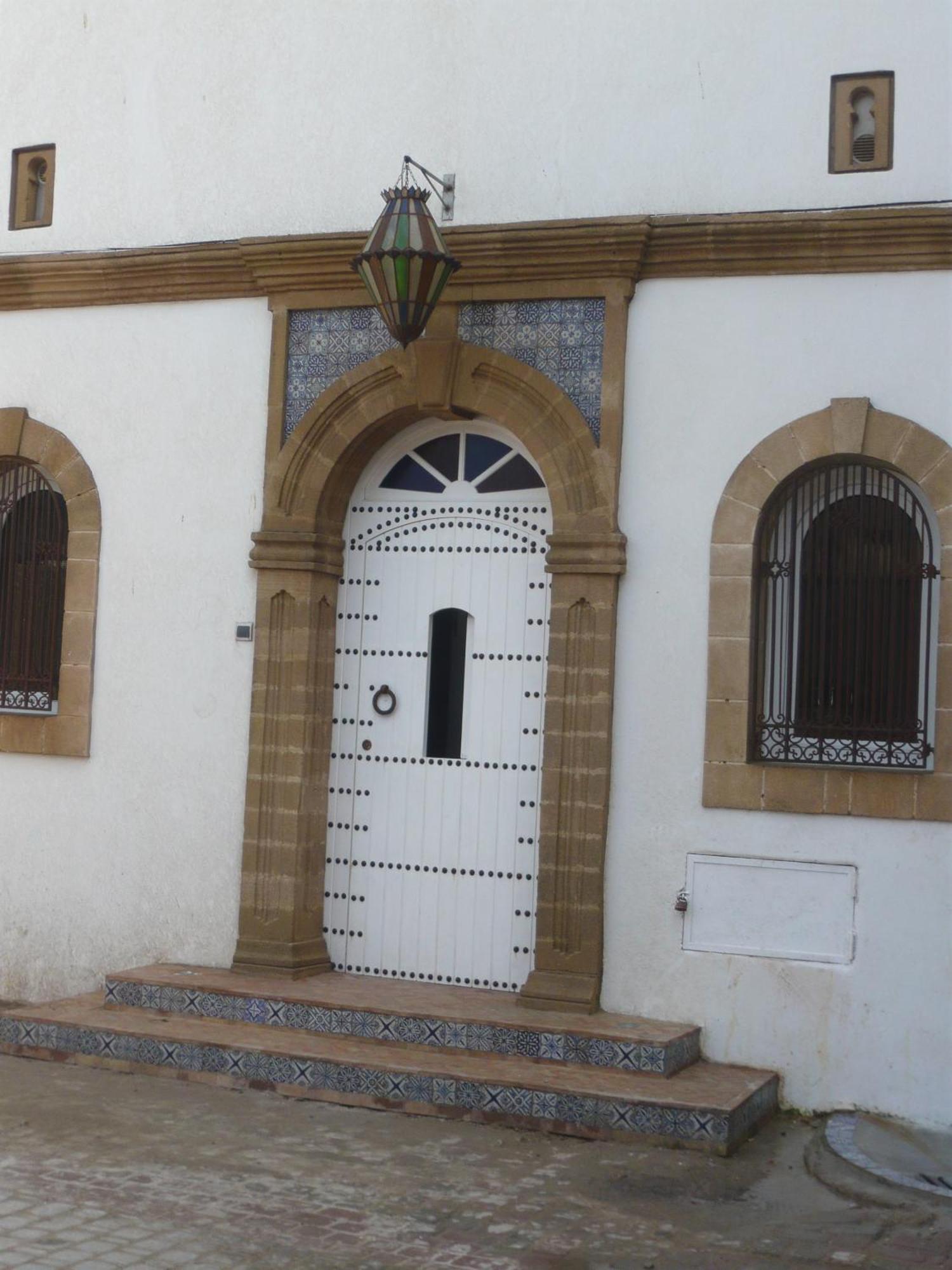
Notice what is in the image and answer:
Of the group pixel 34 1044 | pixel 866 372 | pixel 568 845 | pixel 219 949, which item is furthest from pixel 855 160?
pixel 34 1044

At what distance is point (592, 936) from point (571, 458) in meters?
2.41

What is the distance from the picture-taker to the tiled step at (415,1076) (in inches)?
285

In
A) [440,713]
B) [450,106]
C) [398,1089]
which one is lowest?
[398,1089]

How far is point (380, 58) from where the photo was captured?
9281 millimetres

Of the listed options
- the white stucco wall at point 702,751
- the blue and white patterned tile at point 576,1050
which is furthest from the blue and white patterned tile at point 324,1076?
the white stucco wall at point 702,751

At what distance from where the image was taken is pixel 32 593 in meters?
10.2

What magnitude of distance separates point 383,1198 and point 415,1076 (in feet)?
4.06

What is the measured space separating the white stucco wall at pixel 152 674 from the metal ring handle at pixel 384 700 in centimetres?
71

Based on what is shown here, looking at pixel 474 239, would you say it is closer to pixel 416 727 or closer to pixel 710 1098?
pixel 416 727

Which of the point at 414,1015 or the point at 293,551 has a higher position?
the point at 293,551

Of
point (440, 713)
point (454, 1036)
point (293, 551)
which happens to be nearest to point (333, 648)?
point (293, 551)

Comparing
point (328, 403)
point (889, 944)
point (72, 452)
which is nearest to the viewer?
point (889, 944)

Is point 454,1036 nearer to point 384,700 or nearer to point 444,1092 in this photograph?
point 444,1092

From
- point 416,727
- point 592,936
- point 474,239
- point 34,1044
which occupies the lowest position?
point 34,1044
